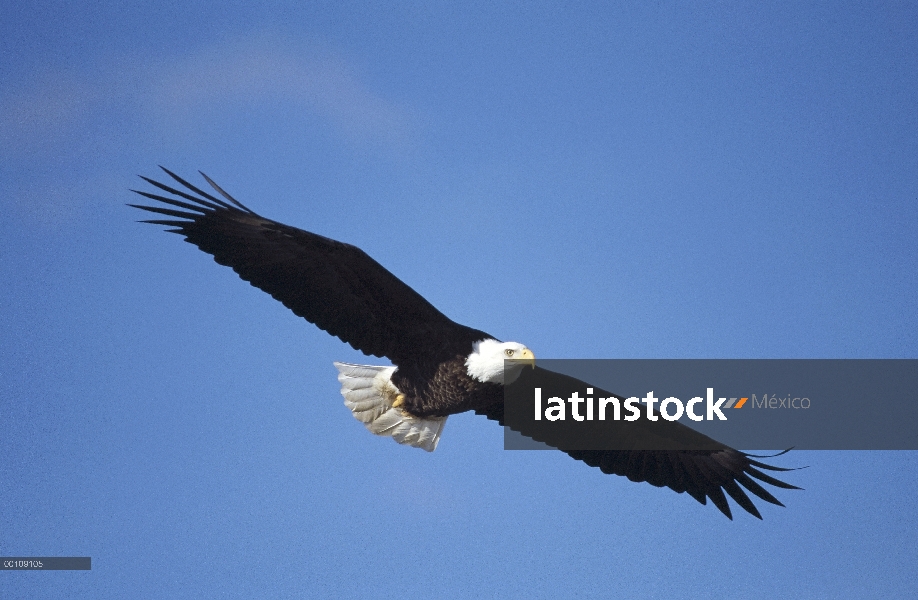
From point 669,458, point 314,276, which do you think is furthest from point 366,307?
point 669,458

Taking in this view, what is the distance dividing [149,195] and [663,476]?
4156mm

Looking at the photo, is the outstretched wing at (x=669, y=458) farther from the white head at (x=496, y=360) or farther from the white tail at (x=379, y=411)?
the white head at (x=496, y=360)

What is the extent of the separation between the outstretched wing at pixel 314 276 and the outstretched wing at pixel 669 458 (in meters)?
1.01

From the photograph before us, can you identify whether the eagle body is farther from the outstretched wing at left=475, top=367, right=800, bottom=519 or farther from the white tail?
the outstretched wing at left=475, top=367, right=800, bottom=519

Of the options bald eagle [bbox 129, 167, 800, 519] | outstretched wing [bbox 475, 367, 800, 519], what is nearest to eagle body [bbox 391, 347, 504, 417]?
bald eagle [bbox 129, 167, 800, 519]

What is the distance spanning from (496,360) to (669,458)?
203 centimetres

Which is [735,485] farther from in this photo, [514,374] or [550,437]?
[514,374]

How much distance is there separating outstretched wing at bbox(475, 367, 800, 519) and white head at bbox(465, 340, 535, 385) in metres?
0.87

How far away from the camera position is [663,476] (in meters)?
7.15

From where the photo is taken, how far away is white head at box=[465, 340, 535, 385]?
235 inches

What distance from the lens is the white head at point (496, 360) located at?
5.98 m

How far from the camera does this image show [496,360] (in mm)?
5977

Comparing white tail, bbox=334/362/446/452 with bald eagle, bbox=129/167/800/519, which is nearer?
bald eagle, bbox=129/167/800/519

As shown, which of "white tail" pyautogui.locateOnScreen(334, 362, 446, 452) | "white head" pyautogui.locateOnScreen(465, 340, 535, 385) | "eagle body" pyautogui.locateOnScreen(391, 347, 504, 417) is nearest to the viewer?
"white head" pyautogui.locateOnScreen(465, 340, 535, 385)
